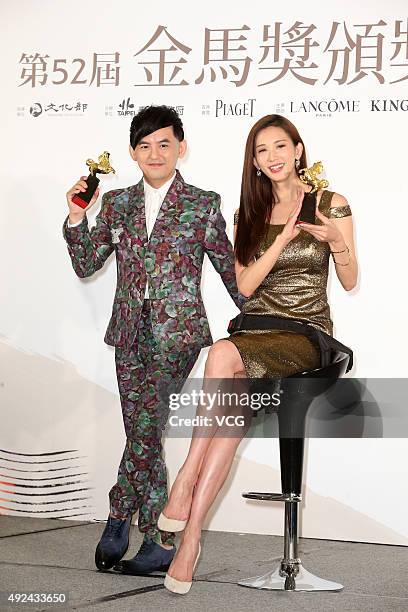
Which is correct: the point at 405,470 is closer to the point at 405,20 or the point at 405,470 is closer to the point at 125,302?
the point at 125,302

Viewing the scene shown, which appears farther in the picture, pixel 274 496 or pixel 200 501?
pixel 274 496

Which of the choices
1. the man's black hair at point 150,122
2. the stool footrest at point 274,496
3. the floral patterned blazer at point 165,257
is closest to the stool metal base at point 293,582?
the stool footrest at point 274,496

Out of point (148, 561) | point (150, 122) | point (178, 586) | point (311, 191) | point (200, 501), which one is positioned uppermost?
point (150, 122)

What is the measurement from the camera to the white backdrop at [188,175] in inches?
156

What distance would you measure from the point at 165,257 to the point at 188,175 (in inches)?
40.7

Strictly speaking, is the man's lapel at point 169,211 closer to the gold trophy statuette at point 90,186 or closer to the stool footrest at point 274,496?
the gold trophy statuette at point 90,186

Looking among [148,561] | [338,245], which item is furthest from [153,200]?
[148,561]

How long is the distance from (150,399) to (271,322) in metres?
0.50

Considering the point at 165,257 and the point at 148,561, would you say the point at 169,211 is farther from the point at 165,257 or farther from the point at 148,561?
the point at 148,561

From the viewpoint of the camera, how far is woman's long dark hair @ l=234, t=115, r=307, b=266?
122 inches

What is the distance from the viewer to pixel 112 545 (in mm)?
3209

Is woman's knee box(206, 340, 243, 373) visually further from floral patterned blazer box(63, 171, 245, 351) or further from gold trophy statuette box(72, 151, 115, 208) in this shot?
gold trophy statuette box(72, 151, 115, 208)

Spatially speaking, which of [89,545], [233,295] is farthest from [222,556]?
[233,295]

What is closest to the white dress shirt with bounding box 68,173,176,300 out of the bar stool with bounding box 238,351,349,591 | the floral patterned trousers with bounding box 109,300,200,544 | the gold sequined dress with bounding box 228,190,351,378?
the floral patterned trousers with bounding box 109,300,200,544
